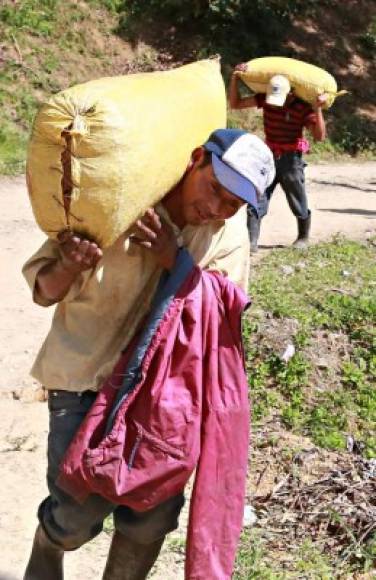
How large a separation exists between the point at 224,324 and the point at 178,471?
0.42 m

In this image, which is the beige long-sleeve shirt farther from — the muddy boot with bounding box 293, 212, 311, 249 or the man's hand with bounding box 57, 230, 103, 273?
the muddy boot with bounding box 293, 212, 311, 249

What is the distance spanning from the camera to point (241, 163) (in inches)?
89.5

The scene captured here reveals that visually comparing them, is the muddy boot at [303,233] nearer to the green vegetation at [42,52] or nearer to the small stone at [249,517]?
the small stone at [249,517]

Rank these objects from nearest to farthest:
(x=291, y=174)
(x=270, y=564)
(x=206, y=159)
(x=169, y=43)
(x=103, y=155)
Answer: (x=103, y=155) → (x=206, y=159) → (x=270, y=564) → (x=291, y=174) → (x=169, y=43)

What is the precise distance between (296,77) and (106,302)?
14.3ft

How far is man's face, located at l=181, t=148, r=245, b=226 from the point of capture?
7.51 feet

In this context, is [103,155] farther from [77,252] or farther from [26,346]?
[26,346]

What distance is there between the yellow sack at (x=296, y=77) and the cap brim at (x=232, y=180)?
4.31 metres

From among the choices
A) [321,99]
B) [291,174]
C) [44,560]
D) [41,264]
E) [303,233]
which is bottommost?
[303,233]

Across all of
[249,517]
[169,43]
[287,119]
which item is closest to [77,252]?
[249,517]

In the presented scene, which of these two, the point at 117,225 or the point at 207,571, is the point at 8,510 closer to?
the point at 207,571

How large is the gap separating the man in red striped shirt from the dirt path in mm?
621

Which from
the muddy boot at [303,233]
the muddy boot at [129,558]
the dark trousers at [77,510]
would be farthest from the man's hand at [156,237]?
the muddy boot at [303,233]

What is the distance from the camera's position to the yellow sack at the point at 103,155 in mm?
2096
